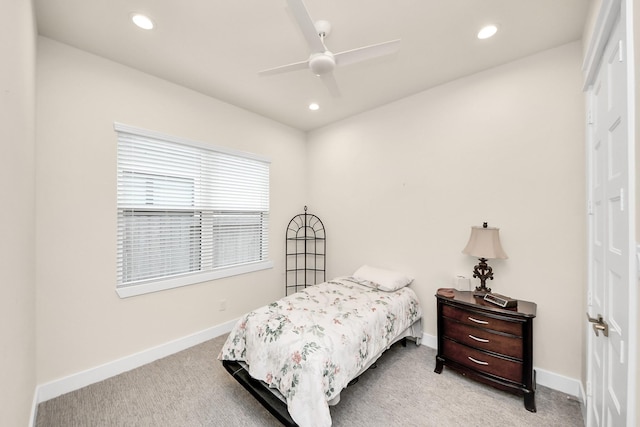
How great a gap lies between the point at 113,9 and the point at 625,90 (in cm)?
294

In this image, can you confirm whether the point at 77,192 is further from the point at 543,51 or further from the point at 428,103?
the point at 543,51

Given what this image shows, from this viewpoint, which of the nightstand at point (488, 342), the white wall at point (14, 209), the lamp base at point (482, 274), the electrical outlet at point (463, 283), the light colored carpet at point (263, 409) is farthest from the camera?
the electrical outlet at point (463, 283)

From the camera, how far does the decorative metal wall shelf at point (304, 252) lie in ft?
13.0

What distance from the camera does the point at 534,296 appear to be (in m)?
2.22

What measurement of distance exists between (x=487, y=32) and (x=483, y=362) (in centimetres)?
263

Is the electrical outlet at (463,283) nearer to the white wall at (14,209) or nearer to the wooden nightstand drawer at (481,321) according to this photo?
the wooden nightstand drawer at (481,321)

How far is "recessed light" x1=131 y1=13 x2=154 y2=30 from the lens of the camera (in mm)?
1815

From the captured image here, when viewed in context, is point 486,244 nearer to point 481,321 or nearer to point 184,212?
point 481,321

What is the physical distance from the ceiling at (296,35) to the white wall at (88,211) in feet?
0.76

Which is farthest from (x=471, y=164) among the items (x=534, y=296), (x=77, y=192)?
(x=77, y=192)

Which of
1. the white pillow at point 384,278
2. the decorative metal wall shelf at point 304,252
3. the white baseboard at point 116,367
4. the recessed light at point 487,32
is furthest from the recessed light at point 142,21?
the white pillow at point 384,278

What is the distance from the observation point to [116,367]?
229cm

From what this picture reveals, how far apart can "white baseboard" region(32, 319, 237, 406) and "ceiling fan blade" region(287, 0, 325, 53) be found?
3.03 m

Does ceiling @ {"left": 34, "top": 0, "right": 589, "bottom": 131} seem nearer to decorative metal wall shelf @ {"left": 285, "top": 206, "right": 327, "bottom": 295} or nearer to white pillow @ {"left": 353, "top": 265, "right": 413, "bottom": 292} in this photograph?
decorative metal wall shelf @ {"left": 285, "top": 206, "right": 327, "bottom": 295}
